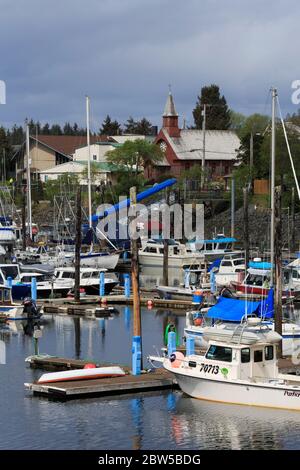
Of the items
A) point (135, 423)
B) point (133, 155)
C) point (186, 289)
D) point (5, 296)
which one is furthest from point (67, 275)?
point (133, 155)

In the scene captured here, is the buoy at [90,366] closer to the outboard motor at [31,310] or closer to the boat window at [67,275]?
the outboard motor at [31,310]

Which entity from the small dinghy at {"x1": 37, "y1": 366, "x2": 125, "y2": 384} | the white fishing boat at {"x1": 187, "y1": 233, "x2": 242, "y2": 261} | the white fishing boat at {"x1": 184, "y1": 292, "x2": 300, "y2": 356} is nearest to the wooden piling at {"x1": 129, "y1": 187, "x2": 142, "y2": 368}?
the small dinghy at {"x1": 37, "y1": 366, "x2": 125, "y2": 384}

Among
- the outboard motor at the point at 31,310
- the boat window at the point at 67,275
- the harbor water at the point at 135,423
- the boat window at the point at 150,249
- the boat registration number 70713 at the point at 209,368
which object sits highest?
the boat window at the point at 150,249

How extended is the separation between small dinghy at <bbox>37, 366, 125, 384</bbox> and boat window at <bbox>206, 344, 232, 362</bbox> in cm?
413

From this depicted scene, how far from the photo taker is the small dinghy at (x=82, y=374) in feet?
125

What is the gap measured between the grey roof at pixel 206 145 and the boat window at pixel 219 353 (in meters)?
108

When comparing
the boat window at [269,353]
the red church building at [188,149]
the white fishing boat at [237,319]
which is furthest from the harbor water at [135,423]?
the red church building at [188,149]

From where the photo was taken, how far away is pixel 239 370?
36.2 m

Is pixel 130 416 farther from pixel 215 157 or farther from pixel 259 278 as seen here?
pixel 215 157

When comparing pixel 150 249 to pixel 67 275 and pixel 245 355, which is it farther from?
pixel 245 355

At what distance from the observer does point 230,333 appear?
36.8 m

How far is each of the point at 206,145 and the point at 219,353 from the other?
371 ft
